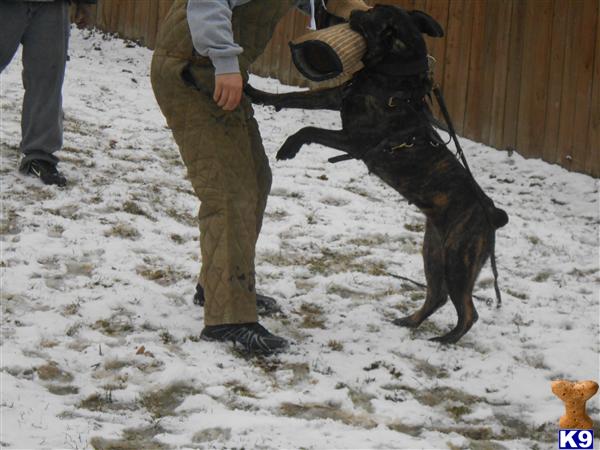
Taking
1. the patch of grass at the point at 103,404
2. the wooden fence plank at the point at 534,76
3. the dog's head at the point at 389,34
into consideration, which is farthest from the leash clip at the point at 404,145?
the wooden fence plank at the point at 534,76

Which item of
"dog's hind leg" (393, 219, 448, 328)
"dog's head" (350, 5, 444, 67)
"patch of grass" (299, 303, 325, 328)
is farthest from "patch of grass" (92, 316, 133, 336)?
"dog's head" (350, 5, 444, 67)

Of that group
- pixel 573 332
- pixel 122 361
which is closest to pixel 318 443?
pixel 122 361

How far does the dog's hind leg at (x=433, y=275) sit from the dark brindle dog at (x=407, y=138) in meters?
0.13

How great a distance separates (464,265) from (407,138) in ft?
2.18

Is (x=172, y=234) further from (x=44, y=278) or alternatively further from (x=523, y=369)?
(x=523, y=369)

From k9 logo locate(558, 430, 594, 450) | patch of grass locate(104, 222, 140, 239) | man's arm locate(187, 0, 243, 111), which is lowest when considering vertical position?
patch of grass locate(104, 222, 140, 239)

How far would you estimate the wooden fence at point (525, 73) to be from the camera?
7680 mm

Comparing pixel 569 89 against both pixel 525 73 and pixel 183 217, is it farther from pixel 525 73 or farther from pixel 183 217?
pixel 183 217

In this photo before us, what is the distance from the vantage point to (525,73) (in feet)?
26.8

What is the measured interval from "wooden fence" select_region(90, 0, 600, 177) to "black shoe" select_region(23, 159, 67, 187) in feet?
13.8

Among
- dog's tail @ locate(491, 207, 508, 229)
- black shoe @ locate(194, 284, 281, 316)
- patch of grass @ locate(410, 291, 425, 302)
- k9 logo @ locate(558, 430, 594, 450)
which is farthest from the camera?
patch of grass @ locate(410, 291, 425, 302)

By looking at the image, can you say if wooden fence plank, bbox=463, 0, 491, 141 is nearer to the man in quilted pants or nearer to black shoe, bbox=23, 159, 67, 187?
black shoe, bbox=23, 159, 67, 187

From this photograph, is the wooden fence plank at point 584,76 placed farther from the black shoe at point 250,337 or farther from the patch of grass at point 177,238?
the black shoe at point 250,337

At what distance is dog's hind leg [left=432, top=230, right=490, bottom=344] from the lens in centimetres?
421
